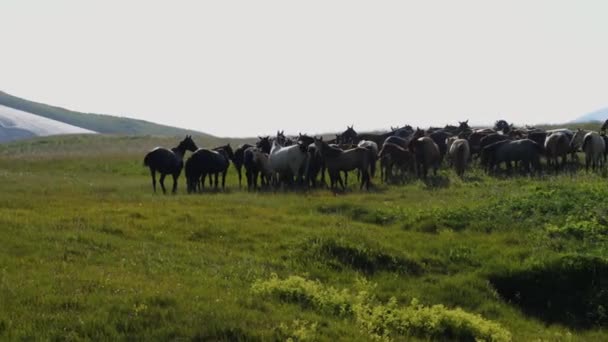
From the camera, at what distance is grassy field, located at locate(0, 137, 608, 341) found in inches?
387

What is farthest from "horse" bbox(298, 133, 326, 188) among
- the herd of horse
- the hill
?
the hill

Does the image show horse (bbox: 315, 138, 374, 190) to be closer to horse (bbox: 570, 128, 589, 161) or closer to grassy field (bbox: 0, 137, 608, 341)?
grassy field (bbox: 0, 137, 608, 341)

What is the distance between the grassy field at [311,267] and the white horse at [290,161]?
5.04 metres

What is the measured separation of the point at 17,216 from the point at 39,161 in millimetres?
33436

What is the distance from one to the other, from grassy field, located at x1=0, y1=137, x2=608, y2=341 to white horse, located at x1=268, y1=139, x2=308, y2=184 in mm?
5043

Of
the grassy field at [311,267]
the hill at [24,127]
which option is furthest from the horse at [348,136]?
the hill at [24,127]

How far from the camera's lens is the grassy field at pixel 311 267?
983 cm

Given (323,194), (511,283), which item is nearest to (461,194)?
(323,194)

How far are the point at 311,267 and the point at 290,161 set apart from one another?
14.5 m

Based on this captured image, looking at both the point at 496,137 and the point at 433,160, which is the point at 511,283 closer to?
the point at 433,160

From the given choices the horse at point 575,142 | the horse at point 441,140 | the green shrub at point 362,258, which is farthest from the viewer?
the horse at point 441,140

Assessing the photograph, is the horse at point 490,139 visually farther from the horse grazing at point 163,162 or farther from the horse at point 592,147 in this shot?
the horse grazing at point 163,162

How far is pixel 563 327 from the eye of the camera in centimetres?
1312

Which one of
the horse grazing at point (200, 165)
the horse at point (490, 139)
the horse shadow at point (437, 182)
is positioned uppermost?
the horse at point (490, 139)
